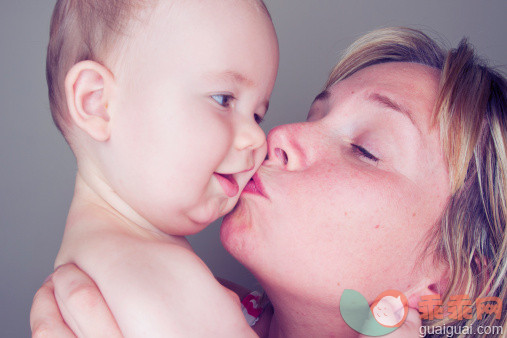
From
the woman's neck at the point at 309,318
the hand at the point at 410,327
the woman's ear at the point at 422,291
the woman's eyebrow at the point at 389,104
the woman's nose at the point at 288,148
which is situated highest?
the woman's eyebrow at the point at 389,104

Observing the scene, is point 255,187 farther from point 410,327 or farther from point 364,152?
point 410,327

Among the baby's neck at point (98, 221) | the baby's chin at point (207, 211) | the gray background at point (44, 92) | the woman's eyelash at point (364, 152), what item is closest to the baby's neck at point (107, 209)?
the baby's neck at point (98, 221)

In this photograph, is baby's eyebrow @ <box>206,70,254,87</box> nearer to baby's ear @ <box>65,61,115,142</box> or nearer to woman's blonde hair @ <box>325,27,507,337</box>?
baby's ear @ <box>65,61,115,142</box>

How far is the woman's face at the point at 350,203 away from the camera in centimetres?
124

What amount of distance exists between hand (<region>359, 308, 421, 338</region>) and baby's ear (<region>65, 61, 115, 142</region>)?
901 millimetres

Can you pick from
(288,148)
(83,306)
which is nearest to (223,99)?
(288,148)

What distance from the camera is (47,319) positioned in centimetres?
103

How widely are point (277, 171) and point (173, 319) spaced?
21.0 inches

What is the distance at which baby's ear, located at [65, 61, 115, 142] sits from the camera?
1089mm

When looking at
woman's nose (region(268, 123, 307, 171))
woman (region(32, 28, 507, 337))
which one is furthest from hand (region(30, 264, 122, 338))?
woman's nose (region(268, 123, 307, 171))

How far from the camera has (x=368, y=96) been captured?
53.6 inches

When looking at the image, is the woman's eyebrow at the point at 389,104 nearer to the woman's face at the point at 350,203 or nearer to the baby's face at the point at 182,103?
the woman's face at the point at 350,203

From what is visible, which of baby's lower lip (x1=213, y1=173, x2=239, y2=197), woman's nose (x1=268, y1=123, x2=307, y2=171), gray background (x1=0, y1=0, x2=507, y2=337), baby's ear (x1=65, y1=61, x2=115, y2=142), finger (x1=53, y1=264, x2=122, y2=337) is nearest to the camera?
finger (x1=53, y1=264, x2=122, y2=337)

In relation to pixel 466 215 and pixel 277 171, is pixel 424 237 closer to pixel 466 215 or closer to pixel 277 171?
pixel 466 215
